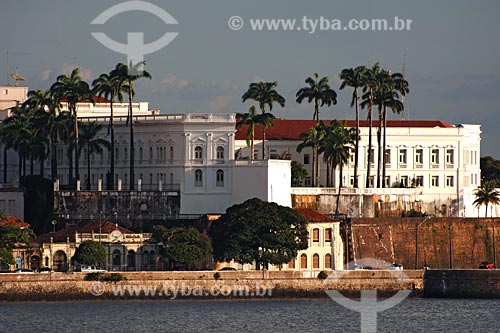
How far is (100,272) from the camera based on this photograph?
13150cm

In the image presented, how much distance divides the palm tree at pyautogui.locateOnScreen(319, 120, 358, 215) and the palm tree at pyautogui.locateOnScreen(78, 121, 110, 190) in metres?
17.9

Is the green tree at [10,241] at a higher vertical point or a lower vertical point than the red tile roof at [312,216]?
lower

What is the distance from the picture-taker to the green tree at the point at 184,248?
137875 mm

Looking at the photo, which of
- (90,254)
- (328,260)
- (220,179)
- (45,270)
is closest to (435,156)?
(328,260)

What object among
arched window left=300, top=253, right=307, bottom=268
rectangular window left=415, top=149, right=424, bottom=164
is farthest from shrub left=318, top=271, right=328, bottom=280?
rectangular window left=415, top=149, right=424, bottom=164

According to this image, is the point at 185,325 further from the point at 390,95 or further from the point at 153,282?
the point at 390,95

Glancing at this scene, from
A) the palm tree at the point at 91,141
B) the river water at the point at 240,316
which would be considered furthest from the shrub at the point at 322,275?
the palm tree at the point at 91,141

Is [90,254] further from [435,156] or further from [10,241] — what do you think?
[435,156]

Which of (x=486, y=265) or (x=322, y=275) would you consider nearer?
(x=322, y=275)

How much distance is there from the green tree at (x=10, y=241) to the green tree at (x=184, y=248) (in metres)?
9.99

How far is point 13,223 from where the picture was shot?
466 ft

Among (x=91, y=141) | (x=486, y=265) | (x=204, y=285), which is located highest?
(x=91, y=141)

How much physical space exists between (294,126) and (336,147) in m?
11.4

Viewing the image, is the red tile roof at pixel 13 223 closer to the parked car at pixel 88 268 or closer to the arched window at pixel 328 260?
the parked car at pixel 88 268
